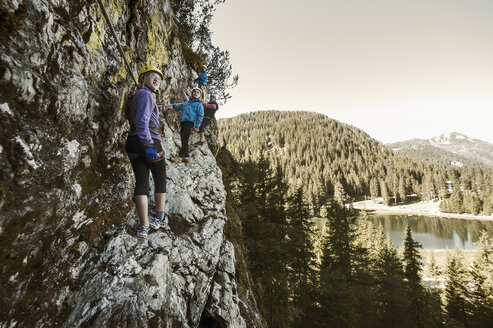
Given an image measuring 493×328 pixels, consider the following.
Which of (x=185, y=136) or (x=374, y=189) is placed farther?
(x=374, y=189)

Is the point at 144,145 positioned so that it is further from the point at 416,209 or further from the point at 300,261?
the point at 416,209

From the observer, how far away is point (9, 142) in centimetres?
232

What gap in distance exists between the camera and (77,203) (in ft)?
11.4

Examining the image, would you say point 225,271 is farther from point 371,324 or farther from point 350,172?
point 350,172

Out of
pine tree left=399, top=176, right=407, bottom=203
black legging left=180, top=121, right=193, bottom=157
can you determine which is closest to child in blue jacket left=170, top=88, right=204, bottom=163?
black legging left=180, top=121, right=193, bottom=157

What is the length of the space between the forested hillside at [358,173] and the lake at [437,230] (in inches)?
644

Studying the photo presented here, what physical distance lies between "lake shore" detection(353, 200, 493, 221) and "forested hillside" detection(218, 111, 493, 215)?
4024 mm

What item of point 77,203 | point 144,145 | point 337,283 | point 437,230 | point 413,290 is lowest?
point 437,230

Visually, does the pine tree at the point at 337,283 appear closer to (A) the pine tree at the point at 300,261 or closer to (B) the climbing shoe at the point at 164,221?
(A) the pine tree at the point at 300,261

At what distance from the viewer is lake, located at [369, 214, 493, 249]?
220 feet

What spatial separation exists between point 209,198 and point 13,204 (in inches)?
212

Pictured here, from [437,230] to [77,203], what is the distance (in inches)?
4434

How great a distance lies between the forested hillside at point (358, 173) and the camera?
108375 millimetres

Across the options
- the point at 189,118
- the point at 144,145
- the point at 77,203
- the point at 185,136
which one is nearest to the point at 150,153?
the point at 144,145
